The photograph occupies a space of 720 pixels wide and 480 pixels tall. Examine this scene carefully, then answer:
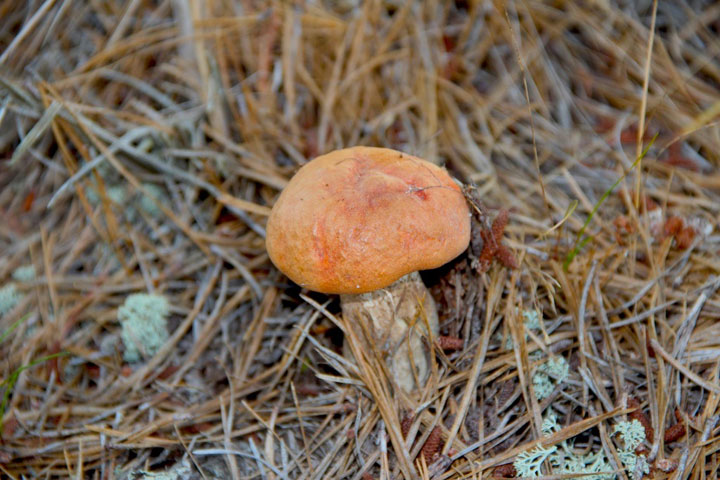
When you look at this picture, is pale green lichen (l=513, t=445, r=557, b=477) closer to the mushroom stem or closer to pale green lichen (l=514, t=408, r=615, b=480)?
pale green lichen (l=514, t=408, r=615, b=480)

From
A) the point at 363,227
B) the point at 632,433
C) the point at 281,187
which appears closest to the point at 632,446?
the point at 632,433

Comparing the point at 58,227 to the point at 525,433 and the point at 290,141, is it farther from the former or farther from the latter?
the point at 525,433

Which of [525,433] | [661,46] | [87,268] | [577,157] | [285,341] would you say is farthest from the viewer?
[661,46]

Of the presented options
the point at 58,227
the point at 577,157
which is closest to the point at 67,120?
the point at 58,227

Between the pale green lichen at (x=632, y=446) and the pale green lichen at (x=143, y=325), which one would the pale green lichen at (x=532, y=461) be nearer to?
the pale green lichen at (x=632, y=446)

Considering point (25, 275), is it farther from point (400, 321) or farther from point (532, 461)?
point (532, 461)

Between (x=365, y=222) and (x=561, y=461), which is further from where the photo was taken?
(x=561, y=461)

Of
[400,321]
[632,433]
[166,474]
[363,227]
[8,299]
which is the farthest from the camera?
[8,299]
